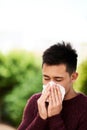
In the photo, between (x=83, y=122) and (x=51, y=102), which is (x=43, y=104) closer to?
(x=51, y=102)

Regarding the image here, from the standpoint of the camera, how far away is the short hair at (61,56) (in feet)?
8.02

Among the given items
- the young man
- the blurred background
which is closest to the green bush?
the blurred background

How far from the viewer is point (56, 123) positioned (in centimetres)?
235

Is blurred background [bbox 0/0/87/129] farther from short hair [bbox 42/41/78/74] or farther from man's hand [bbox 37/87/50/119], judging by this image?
man's hand [bbox 37/87/50/119]

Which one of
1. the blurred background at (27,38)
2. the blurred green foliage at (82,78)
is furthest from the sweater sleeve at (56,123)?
the blurred background at (27,38)

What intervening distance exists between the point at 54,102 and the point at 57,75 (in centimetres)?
15

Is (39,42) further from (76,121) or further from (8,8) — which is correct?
(76,121)

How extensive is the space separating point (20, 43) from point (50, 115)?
9.79 ft

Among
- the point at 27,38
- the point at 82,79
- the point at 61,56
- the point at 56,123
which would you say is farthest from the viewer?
the point at 27,38

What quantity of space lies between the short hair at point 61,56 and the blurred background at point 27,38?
6.75 feet

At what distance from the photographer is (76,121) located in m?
2.41

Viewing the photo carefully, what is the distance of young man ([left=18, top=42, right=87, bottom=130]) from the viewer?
7.80ft

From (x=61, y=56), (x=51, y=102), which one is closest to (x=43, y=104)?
(x=51, y=102)

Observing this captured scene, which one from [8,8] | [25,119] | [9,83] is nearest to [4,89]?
[9,83]
